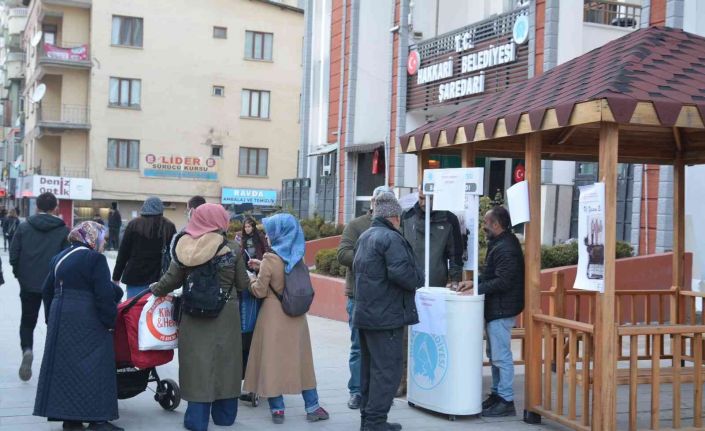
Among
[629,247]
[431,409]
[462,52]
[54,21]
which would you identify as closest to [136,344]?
[431,409]

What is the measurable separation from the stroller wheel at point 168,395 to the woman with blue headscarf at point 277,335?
0.70 m

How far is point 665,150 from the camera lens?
9539mm

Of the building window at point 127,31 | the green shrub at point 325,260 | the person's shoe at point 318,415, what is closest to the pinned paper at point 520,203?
the person's shoe at point 318,415

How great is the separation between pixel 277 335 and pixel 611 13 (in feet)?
40.6

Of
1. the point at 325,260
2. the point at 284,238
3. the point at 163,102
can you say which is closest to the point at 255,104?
the point at 163,102

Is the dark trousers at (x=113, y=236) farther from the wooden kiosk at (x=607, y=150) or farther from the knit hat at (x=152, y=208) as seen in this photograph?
the wooden kiosk at (x=607, y=150)

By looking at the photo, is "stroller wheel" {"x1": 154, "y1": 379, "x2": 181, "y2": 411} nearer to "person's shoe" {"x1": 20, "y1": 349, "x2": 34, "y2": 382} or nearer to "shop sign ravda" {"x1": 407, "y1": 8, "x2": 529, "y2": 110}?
"person's shoe" {"x1": 20, "y1": 349, "x2": 34, "y2": 382}

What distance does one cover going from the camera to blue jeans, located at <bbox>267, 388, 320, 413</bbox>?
293 inches

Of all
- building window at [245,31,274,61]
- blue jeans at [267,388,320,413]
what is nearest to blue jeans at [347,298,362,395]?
blue jeans at [267,388,320,413]

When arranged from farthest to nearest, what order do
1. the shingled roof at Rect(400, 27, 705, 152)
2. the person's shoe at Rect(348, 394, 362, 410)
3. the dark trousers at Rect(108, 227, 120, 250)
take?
the dark trousers at Rect(108, 227, 120, 250)
the person's shoe at Rect(348, 394, 362, 410)
the shingled roof at Rect(400, 27, 705, 152)

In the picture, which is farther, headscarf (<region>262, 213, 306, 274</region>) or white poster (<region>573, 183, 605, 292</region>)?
headscarf (<region>262, 213, 306, 274</region>)

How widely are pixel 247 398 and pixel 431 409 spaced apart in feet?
5.84

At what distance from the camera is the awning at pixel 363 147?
73.9 feet

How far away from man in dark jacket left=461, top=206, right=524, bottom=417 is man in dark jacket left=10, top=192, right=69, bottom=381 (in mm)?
4279
